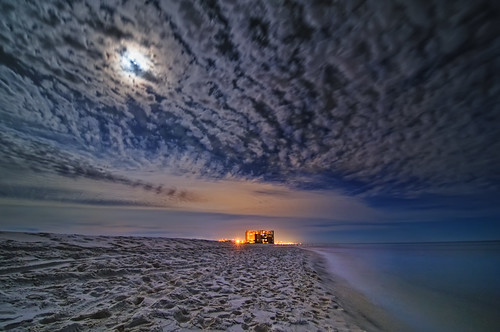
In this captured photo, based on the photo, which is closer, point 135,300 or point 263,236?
point 135,300

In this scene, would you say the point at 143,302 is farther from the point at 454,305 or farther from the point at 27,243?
the point at 454,305

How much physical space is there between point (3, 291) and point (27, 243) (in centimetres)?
530

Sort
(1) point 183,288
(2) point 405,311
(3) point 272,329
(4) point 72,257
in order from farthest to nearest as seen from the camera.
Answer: (4) point 72,257 → (2) point 405,311 → (1) point 183,288 → (3) point 272,329

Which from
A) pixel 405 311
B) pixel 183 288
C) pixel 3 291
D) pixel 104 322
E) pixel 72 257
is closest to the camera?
pixel 104 322

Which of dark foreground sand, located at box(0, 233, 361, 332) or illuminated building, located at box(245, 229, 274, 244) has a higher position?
illuminated building, located at box(245, 229, 274, 244)

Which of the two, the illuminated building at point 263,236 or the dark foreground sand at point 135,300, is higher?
the illuminated building at point 263,236

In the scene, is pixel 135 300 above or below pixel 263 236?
below

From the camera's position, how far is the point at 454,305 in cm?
823

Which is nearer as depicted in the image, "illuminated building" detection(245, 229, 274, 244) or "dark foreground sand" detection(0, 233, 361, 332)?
"dark foreground sand" detection(0, 233, 361, 332)

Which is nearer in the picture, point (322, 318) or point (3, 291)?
point (3, 291)

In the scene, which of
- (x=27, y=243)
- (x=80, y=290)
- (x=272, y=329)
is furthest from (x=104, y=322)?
(x=27, y=243)

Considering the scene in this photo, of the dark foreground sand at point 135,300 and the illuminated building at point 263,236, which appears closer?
the dark foreground sand at point 135,300

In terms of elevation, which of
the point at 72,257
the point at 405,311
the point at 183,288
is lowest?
the point at 405,311

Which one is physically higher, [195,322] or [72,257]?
[72,257]
